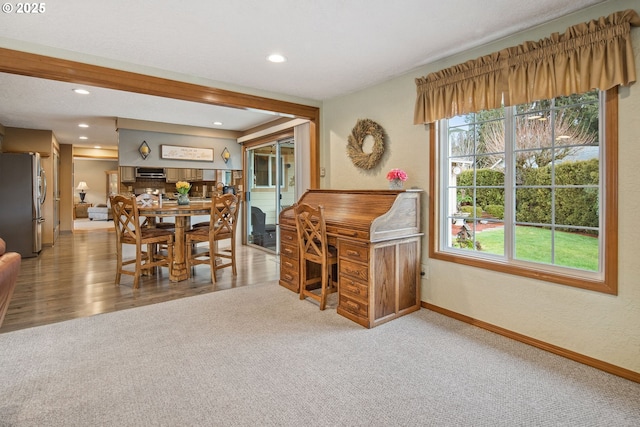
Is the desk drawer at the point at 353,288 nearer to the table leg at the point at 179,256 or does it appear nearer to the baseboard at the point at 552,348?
the baseboard at the point at 552,348

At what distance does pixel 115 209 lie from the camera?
13.3ft

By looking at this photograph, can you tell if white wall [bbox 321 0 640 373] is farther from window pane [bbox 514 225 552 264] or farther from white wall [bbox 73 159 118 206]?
white wall [bbox 73 159 118 206]

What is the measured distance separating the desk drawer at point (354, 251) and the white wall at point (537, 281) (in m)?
0.80

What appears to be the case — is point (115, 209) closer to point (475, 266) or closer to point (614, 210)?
point (475, 266)

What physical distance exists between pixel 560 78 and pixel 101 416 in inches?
136

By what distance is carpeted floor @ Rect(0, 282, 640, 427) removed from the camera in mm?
1778

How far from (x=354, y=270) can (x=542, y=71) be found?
2.08 m

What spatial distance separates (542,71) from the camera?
2.42 m

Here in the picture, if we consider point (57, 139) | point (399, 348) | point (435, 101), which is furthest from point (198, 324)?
point (57, 139)

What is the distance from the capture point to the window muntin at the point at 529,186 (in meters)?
2.40

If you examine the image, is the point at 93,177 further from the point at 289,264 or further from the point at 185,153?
the point at 289,264

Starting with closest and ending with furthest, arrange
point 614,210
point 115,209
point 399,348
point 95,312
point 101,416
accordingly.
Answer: point 101,416
point 614,210
point 399,348
point 95,312
point 115,209

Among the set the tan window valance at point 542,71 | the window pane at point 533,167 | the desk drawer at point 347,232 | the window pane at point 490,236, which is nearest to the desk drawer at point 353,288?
the desk drawer at point 347,232

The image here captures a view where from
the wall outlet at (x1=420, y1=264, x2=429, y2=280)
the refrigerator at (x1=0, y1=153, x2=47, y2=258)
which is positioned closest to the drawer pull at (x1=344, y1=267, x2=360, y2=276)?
the wall outlet at (x1=420, y1=264, x2=429, y2=280)
